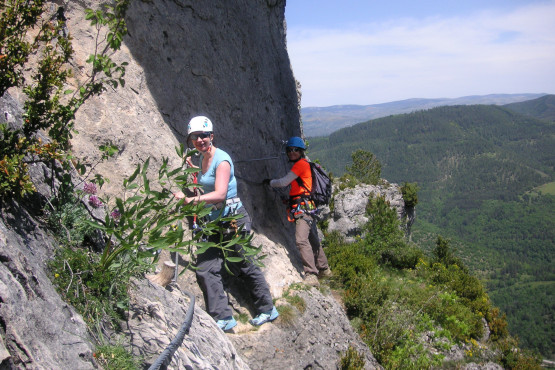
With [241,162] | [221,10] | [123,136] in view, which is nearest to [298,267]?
[241,162]

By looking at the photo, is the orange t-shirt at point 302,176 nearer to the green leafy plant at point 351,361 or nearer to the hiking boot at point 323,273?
the hiking boot at point 323,273

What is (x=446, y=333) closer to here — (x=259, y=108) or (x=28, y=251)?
(x=259, y=108)

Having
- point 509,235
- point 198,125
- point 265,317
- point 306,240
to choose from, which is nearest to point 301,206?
point 306,240

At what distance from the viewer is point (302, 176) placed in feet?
23.5

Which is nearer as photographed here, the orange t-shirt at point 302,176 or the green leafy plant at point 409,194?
the orange t-shirt at point 302,176

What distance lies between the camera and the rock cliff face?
95.3 inches

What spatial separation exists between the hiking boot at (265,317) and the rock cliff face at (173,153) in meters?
0.14

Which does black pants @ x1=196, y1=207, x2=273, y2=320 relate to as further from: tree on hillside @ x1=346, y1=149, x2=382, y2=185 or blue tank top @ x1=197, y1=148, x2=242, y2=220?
tree on hillside @ x1=346, y1=149, x2=382, y2=185

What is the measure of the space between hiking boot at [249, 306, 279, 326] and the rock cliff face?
14 cm

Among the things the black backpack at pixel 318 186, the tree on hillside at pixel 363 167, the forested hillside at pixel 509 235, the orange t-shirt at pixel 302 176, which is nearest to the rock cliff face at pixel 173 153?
the orange t-shirt at pixel 302 176

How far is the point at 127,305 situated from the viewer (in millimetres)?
3105

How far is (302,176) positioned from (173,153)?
2385mm

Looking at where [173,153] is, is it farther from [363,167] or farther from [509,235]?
[509,235]

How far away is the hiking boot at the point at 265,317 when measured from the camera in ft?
18.0
